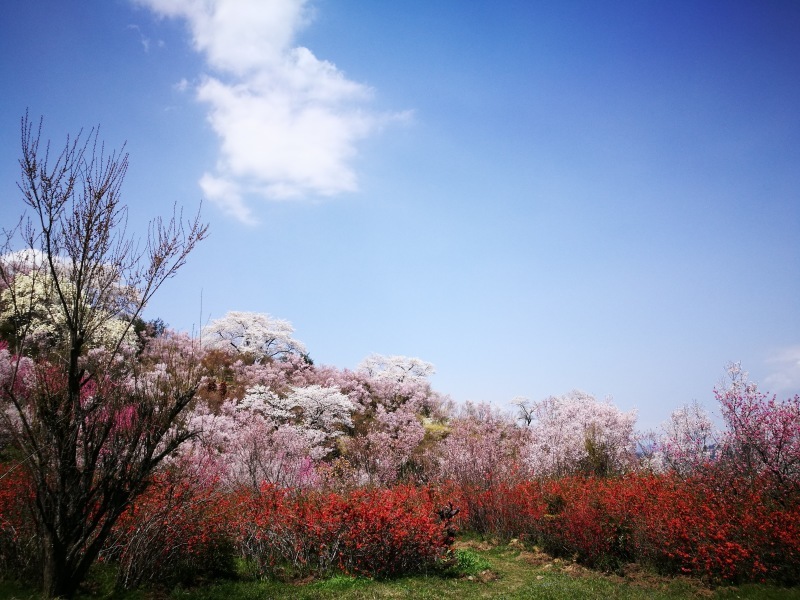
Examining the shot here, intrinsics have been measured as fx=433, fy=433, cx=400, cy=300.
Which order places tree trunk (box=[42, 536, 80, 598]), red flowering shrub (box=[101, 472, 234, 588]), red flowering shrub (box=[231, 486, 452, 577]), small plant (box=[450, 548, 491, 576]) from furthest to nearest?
small plant (box=[450, 548, 491, 576]) → red flowering shrub (box=[231, 486, 452, 577]) → red flowering shrub (box=[101, 472, 234, 588]) → tree trunk (box=[42, 536, 80, 598])

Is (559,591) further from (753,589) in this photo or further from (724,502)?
(724,502)

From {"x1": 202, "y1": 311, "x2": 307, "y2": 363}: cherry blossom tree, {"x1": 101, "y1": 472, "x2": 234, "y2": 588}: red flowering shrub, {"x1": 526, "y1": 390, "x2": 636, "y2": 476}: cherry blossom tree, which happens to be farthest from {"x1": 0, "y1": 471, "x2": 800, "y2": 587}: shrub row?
{"x1": 202, "y1": 311, "x2": 307, "y2": 363}: cherry blossom tree

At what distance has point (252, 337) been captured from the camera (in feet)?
108

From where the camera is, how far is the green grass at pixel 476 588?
7598mm

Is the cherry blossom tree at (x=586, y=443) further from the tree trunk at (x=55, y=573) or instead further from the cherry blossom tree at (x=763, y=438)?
the tree trunk at (x=55, y=573)

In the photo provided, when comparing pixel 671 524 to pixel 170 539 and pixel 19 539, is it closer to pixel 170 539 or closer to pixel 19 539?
pixel 170 539

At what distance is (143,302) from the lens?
25.6 feet

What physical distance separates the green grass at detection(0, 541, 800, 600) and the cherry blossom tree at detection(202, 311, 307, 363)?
2525 centimetres

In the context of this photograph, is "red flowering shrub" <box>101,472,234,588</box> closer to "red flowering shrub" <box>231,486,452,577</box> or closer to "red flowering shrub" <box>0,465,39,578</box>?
"red flowering shrub" <box>231,486,452,577</box>

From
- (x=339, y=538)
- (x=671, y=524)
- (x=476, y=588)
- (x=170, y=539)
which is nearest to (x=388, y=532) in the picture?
(x=339, y=538)

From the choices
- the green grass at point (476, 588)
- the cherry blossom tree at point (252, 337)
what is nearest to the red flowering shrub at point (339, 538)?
the green grass at point (476, 588)

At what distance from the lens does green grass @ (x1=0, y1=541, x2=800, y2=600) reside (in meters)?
7.60

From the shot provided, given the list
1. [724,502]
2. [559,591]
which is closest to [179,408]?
[559,591]

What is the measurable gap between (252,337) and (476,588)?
27.6 metres
